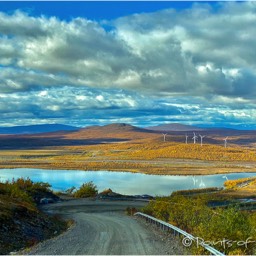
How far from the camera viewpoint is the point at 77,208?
51812 millimetres

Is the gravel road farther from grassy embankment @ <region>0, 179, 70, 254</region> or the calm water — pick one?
the calm water

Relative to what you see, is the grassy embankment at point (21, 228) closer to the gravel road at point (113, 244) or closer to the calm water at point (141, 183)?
the gravel road at point (113, 244)

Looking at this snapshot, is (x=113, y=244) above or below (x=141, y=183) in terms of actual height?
above

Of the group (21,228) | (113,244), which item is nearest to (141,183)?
(21,228)

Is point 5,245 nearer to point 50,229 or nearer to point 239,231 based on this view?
point 50,229

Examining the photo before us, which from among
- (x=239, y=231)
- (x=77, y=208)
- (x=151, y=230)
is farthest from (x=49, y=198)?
(x=239, y=231)

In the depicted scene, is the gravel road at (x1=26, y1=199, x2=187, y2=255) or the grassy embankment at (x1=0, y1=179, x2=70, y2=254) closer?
the gravel road at (x1=26, y1=199, x2=187, y2=255)

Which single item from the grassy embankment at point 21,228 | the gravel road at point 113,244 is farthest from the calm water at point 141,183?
the gravel road at point 113,244

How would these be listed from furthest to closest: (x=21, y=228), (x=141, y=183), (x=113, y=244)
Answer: (x=141, y=183) < (x=21, y=228) < (x=113, y=244)

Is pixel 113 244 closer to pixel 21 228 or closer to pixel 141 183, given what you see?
pixel 21 228

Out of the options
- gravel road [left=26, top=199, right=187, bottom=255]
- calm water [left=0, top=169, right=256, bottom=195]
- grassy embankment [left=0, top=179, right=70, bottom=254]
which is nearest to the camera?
gravel road [left=26, top=199, right=187, bottom=255]

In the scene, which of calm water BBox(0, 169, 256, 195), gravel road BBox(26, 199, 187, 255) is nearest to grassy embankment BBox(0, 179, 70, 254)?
gravel road BBox(26, 199, 187, 255)

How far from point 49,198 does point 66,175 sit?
67.4m

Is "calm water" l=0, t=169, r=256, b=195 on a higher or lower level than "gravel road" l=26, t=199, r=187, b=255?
lower
